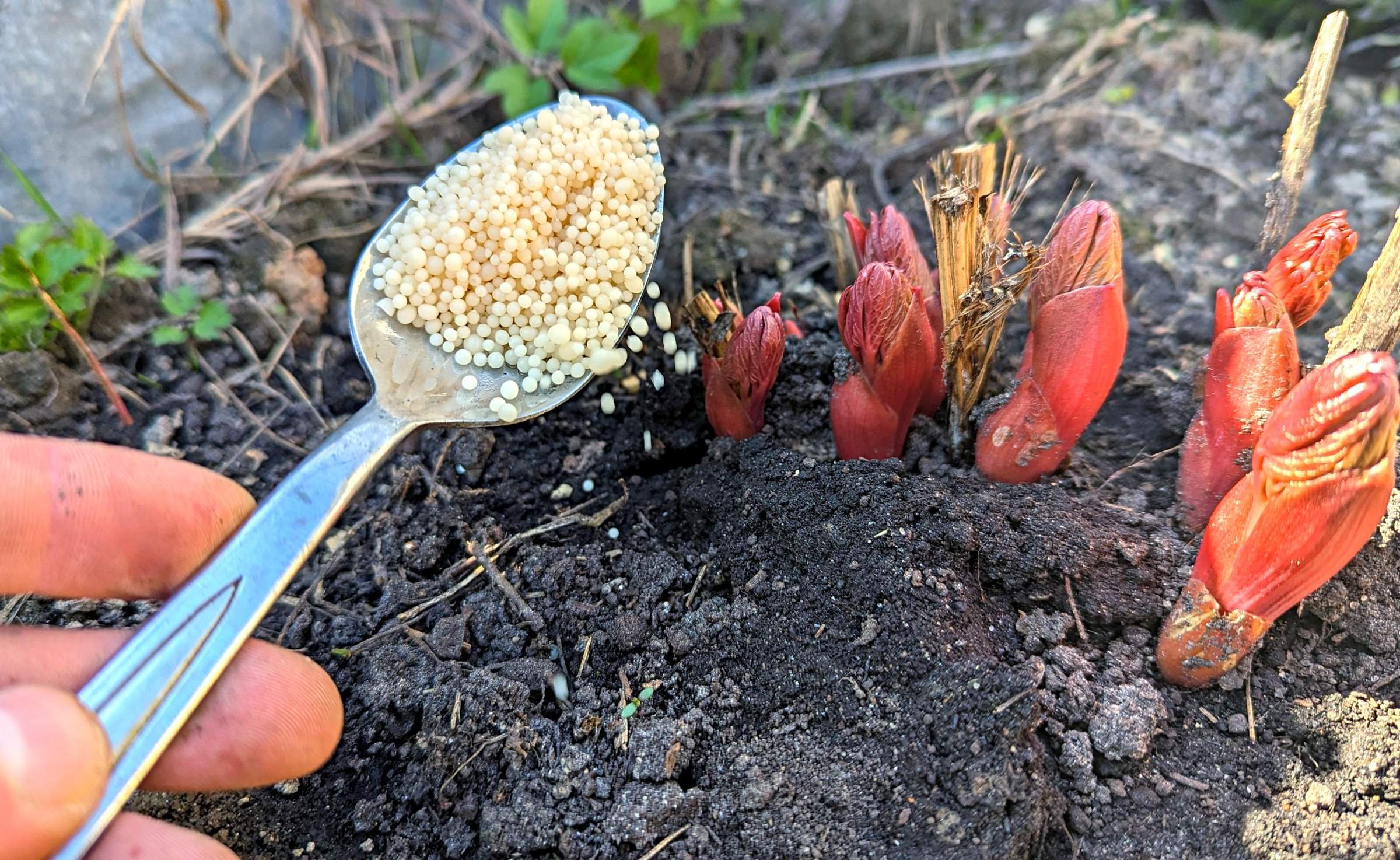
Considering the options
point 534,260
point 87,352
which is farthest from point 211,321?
point 534,260

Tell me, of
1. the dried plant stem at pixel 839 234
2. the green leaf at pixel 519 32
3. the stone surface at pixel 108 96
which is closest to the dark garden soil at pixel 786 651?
the dried plant stem at pixel 839 234

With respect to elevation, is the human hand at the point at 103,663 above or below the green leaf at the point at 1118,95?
below

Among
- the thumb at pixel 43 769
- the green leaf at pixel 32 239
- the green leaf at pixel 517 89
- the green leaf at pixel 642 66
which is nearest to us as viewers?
the thumb at pixel 43 769

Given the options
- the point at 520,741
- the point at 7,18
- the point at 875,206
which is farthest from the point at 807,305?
the point at 7,18

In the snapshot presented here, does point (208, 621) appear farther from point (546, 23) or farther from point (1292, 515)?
point (546, 23)

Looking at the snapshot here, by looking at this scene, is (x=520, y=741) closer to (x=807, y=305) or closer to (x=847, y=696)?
(x=847, y=696)

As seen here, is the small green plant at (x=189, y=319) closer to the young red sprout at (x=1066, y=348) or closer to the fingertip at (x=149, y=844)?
the fingertip at (x=149, y=844)
